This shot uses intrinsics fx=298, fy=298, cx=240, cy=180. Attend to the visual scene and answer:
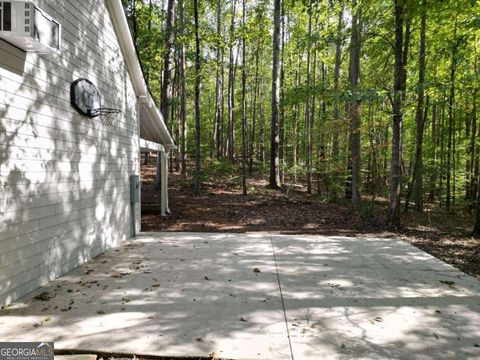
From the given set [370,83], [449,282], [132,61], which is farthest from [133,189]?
[370,83]

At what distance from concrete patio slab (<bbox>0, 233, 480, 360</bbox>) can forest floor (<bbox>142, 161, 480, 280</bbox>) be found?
1868mm

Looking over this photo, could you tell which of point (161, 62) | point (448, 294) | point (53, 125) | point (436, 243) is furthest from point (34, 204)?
point (161, 62)

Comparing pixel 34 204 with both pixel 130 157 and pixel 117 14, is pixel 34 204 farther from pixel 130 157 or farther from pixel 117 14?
pixel 117 14

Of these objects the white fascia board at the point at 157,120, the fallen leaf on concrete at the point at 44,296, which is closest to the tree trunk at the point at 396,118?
the white fascia board at the point at 157,120

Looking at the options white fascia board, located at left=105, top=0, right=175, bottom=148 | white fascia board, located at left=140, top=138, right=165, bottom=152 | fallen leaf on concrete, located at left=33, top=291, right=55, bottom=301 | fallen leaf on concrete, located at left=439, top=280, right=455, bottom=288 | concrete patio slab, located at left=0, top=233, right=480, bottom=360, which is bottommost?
fallen leaf on concrete, located at left=439, top=280, right=455, bottom=288

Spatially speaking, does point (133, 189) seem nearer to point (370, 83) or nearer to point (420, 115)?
point (370, 83)

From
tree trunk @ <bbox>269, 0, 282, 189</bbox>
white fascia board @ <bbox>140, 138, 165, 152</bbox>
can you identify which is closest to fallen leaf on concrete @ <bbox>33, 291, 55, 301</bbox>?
white fascia board @ <bbox>140, 138, 165, 152</bbox>

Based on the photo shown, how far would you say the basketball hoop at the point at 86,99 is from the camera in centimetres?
482

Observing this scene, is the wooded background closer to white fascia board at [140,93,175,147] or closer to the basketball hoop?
white fascia board at [140,93,175,147]

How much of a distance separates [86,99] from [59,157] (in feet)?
4.11

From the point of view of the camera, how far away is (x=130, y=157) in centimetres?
721

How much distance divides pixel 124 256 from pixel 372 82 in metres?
8.82

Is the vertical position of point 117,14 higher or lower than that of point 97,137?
higher

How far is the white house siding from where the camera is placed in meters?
3.54
